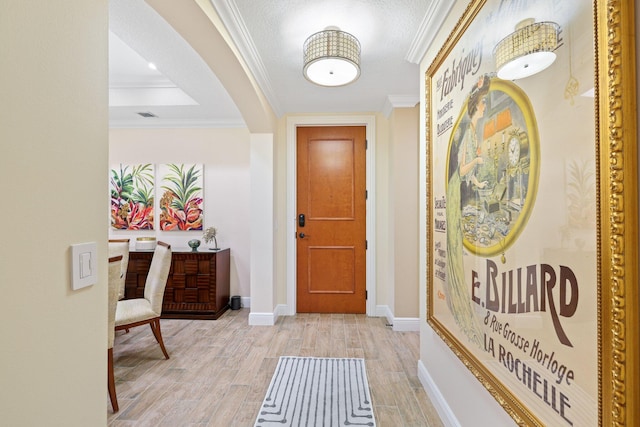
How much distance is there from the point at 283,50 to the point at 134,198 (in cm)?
301

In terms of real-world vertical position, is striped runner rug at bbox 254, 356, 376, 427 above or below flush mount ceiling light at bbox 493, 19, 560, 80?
below

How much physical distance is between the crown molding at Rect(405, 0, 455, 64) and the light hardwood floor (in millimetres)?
2392

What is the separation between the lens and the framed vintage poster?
0.72 metres

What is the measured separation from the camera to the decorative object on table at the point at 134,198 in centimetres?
424

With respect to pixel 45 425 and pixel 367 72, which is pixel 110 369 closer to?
pixel 45 425

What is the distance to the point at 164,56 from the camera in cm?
252

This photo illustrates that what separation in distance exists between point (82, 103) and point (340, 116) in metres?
3.30

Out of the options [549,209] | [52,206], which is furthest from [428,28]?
[52,206]

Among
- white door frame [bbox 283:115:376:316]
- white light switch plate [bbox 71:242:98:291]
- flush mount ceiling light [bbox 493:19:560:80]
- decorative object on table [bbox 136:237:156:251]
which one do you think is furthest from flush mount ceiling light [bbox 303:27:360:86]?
decorative object on table [bbox 136:237:156:251]

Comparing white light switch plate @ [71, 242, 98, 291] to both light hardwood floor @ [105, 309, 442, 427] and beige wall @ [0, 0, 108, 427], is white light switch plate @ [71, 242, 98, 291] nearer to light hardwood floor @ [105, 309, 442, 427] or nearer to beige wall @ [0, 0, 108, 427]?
beige wall @ [0, 0, 108, 427]

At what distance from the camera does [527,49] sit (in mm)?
1047

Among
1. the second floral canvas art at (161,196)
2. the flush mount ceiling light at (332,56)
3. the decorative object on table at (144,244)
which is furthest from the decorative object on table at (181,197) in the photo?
the flush mount ceiling light at (332,56)

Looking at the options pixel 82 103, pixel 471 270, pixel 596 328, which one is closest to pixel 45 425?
pixel 82 103

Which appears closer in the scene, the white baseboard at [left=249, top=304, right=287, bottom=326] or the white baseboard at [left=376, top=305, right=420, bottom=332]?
the white baseboard at [left=376, top=305, right=420, bottom=332]
